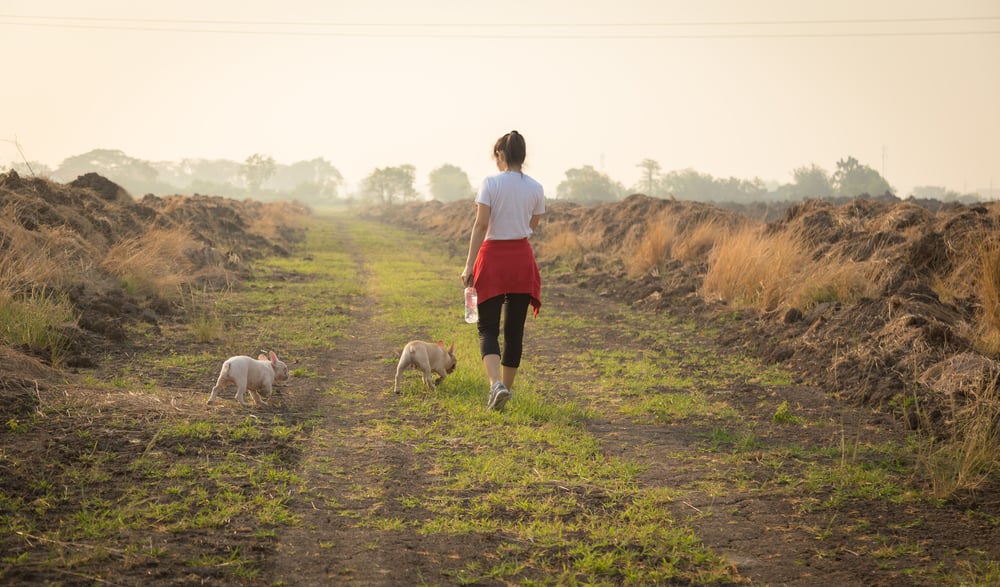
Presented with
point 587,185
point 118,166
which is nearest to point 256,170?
point 118,166

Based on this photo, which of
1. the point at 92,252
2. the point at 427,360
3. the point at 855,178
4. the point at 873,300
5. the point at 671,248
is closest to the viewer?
the point at 427,360

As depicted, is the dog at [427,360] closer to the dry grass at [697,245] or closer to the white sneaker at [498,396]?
the white sneaker at [498,396]

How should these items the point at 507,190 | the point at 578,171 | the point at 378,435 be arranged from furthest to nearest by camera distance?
the point at 578,171 → the point at 507,190 → the point at 378,435

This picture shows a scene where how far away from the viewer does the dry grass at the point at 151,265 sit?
11711 mm

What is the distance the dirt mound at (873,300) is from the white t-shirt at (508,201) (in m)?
3.76

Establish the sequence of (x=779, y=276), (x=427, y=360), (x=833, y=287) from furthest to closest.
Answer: (x=779, y=276), (x=833, y=287), (x=427, y=360)

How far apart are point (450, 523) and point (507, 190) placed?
3.13 metres

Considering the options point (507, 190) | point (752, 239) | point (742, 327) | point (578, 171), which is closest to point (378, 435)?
point (507, 190)

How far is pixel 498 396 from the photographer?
6.40 m

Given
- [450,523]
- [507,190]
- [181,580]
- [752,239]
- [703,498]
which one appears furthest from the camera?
[752,239]

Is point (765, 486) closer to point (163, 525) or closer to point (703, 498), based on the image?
point (703, 498)

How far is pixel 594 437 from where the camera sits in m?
5.96

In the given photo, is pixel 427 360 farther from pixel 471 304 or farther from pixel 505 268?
pixel 505 268

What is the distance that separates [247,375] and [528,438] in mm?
2582
